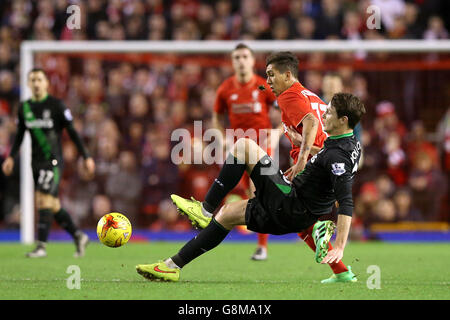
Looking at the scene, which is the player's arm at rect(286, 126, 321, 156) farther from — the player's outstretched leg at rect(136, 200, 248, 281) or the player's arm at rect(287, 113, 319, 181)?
the player's outstretched leg at rect(136, 200, 248, 281)

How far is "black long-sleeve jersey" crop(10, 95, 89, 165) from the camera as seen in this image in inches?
364

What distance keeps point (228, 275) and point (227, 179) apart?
1.32 m

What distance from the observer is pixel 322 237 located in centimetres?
549

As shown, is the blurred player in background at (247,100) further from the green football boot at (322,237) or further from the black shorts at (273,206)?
the green football boot at (322,237)

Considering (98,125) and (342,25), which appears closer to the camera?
(98,125)

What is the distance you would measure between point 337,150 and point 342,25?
8205 mm

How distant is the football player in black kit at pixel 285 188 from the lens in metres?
5.70

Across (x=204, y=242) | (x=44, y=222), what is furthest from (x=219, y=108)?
(x=204, y=242)

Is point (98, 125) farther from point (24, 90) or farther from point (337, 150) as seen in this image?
point (337, 150)

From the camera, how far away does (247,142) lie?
230 inches

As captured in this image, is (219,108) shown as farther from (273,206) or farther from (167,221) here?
(167,221)

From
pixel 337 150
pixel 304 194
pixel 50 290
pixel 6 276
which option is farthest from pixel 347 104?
pixel 6 276

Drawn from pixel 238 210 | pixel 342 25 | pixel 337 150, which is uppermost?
pixel 342 25

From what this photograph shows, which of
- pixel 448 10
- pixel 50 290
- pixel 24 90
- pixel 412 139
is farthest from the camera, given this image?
pixel 448 10
